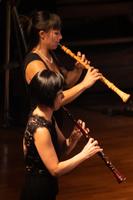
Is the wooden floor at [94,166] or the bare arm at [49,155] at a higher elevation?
the bare arm at [49,155]

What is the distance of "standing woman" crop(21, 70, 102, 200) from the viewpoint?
2.65 m

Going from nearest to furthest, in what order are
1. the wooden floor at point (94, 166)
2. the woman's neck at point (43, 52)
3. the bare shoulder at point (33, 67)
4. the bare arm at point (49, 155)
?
the bare arm at point (49, 155)
the bare shoulder at point (33, 67)
the woman's neck at point (43, 52)
the wooden floor at point (94, 166)

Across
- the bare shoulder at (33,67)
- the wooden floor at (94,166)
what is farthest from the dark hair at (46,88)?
the wooden floor at (94,166)

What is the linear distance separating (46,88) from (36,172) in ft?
1.30

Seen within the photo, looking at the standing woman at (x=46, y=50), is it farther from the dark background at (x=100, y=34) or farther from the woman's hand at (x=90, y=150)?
the dark background at (x=100, y=34)

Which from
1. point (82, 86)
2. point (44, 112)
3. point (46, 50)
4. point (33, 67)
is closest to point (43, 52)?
point (46, 50)

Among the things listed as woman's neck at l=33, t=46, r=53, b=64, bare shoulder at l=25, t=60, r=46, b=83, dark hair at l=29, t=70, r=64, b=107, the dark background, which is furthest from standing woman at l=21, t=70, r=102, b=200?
the dark background

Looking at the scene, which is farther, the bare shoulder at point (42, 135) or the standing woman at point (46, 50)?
the standing woman at point (46, 50)

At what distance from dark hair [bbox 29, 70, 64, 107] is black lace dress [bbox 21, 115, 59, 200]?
0.29 ft

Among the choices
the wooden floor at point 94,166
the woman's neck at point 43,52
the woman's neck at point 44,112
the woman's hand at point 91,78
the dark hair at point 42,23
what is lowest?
the wooden floor at point 94,166

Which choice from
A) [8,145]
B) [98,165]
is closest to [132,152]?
[98,165]

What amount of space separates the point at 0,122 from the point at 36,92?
11.3 ft

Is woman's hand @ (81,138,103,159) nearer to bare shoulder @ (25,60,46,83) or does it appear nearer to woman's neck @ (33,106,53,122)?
woman's neck @ (33,106,53,122)

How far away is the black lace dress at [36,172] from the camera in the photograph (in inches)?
107
